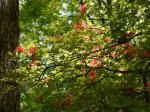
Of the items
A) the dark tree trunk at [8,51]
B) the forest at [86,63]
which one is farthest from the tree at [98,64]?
the dark tree trunk at [8,51]

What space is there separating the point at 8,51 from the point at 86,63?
1343mm

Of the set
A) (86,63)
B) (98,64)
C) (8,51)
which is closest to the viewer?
(8,51)

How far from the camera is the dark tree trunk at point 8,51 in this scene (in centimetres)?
562

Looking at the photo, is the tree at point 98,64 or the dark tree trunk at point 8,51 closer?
the dark tree trunk at point 8,51

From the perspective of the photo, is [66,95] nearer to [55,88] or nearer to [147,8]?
[55,88]

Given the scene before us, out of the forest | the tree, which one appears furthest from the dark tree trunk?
the tree

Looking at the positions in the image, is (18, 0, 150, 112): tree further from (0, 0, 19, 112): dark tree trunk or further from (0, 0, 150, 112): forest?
(0, 0, 19, 112): dark tree trunk

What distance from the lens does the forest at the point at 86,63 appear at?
5688 mm

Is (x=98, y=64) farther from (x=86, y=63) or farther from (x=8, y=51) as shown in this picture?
(x=8, y=51)

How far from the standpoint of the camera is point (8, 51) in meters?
5.88

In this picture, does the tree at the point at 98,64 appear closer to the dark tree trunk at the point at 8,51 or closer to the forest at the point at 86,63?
the forest at the point at 86,63

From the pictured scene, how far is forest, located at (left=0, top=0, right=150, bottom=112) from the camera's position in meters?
5.69

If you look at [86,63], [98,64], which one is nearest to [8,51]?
[86,63]

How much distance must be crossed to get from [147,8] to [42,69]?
6.30 feet
